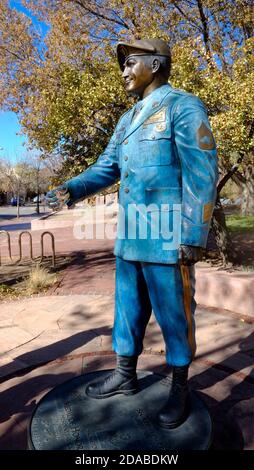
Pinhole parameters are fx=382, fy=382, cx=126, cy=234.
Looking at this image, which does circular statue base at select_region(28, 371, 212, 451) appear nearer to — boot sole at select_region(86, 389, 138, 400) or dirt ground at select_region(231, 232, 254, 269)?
boot sole at select_region(86, 389, 138, 400)

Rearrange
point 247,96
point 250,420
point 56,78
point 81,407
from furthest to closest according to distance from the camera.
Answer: point 56,78 < point 247,96 < point 250,420 < point 81,407

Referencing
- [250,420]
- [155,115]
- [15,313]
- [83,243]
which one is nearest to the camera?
Answer: [155,115]

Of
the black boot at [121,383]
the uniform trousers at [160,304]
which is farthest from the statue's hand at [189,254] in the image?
the black boot at [121,383]

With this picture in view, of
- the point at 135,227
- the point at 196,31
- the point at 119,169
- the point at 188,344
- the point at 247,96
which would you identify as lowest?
the point at 188,344

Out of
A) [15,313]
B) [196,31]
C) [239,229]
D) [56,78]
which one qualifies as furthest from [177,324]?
[239,229]

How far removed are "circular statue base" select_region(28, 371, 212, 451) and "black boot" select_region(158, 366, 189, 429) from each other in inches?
1.5

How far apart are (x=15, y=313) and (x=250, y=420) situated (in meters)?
3.28

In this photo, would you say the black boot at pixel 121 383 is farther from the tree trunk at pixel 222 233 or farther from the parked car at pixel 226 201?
the parked car at pixel 226 201

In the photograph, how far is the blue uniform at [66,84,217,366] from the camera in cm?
198

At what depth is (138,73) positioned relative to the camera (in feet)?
7.23

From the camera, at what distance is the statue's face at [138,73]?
2.19m

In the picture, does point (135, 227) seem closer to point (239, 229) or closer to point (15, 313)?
point (15, 313)

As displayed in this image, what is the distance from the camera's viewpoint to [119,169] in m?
2.60

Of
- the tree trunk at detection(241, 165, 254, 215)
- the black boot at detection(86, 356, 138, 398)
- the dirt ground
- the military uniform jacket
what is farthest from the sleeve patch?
the tree trunk at detection(241, 165, 254, 215)
